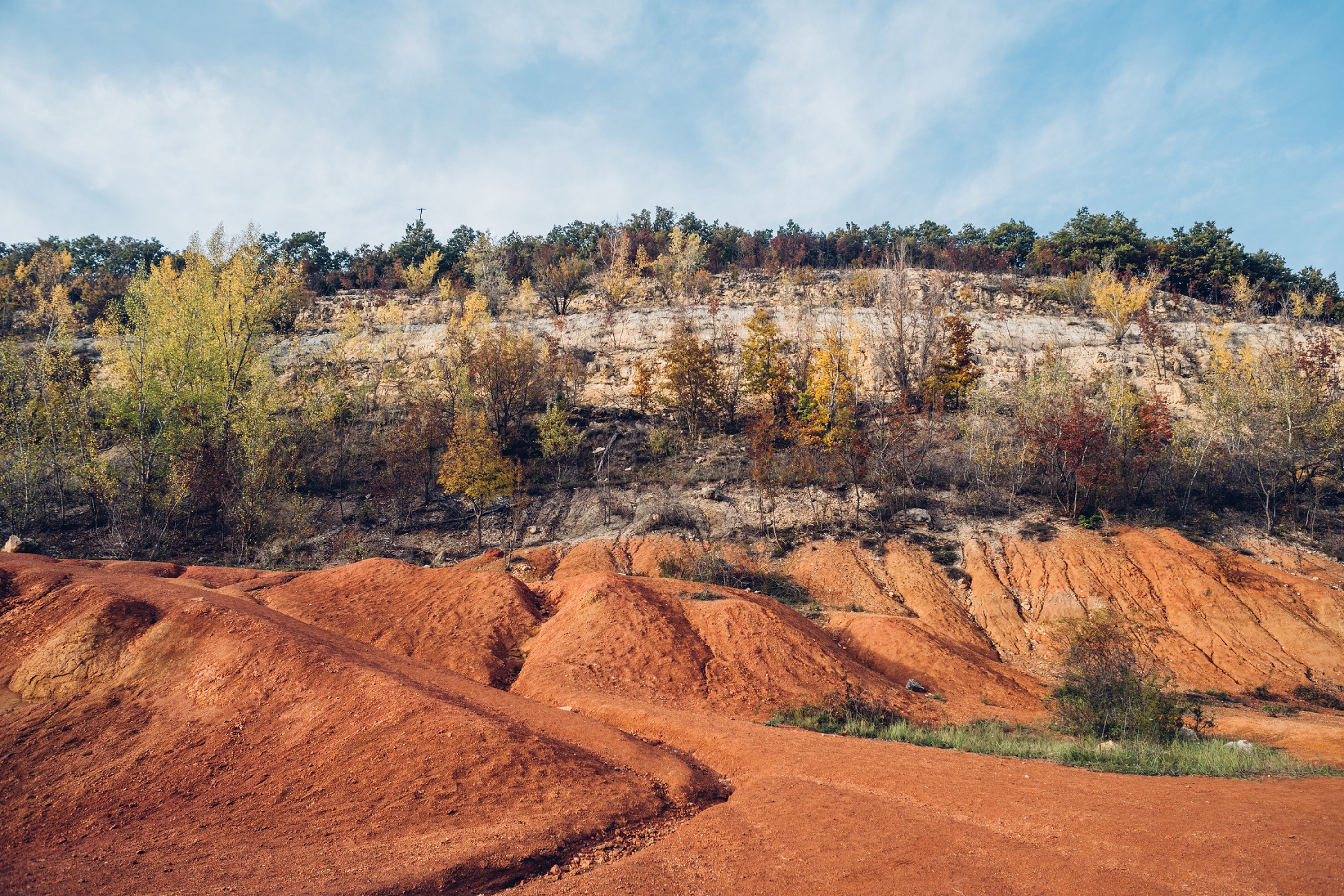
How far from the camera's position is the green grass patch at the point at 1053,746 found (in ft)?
31.8

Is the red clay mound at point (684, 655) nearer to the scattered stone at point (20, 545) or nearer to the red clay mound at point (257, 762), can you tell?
the red clay mound at point (257, 762)

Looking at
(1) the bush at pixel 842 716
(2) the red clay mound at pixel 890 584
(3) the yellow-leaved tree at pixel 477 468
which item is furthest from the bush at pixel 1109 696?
(3) the yellow-leaved tree at pixel 477 468

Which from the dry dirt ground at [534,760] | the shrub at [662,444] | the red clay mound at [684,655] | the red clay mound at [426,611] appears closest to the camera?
the dry dirt ground at [534,760]

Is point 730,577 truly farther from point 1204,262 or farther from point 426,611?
point 1204,262

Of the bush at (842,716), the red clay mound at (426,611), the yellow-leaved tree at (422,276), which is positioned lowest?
the bush at (842,716)

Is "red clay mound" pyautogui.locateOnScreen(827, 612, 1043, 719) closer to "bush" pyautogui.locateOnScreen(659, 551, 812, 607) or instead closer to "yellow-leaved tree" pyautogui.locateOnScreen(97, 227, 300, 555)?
"bush" pyautogui.locateOnScreen(659, 551, 812, 607)

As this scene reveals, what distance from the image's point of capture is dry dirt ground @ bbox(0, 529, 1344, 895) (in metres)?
5.82

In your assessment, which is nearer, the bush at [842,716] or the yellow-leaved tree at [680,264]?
the bush at [842,716]

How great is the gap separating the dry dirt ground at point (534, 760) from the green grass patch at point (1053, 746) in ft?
3.29

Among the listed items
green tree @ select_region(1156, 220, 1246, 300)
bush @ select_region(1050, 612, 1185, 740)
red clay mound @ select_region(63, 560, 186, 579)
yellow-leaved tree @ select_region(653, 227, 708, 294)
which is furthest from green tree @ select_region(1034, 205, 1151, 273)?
red clay mound @ select_region(63, 560, 186, 579)

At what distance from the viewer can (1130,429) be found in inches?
1175

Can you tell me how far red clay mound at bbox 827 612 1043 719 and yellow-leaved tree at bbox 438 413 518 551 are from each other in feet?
54.4

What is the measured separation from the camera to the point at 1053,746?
37.5 feet

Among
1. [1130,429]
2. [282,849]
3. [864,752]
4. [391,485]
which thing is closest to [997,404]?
[1130,429]
